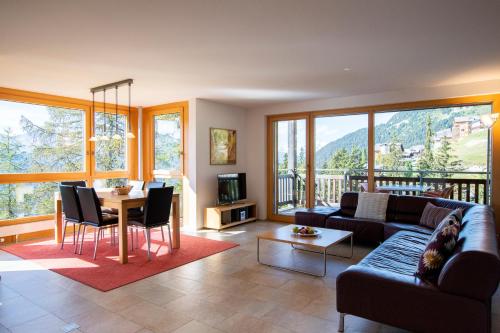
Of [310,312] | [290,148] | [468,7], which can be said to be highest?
[468,7]

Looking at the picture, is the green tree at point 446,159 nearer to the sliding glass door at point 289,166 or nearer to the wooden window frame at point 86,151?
the sliding glass door at point 289,166

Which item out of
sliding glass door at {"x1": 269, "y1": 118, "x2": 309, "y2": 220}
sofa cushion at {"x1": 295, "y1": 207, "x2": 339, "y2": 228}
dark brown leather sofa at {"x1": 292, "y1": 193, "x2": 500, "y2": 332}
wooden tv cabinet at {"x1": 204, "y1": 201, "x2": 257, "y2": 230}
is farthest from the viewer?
sliding glass door at {"x1": 269, "y1": 118, "x2": 309, "y2": 220}

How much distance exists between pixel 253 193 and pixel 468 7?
509 centimetres

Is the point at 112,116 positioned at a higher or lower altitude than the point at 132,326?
higher

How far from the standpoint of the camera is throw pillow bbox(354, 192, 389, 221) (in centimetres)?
469

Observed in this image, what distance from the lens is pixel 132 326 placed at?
2.42m

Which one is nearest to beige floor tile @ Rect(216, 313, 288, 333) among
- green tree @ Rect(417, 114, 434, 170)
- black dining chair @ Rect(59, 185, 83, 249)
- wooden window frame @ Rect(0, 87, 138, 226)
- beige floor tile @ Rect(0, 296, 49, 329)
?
beige floor tile @ Rect(0, 296, 49, 329)

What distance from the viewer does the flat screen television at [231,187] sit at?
6056 mm

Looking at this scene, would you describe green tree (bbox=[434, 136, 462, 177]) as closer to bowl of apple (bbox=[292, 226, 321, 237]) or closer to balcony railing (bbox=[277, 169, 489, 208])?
balcony railing (bbox=[277, 169, 489, 208])

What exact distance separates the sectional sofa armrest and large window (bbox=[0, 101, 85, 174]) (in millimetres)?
5150

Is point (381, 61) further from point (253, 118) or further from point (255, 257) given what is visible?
point (253, 118)

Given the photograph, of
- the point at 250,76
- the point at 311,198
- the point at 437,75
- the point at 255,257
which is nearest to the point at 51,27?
the point at 250,76

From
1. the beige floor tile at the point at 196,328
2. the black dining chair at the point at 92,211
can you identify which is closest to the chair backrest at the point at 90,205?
the black dining chair at the point at 92,211

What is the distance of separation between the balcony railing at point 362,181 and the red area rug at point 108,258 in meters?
2.15
